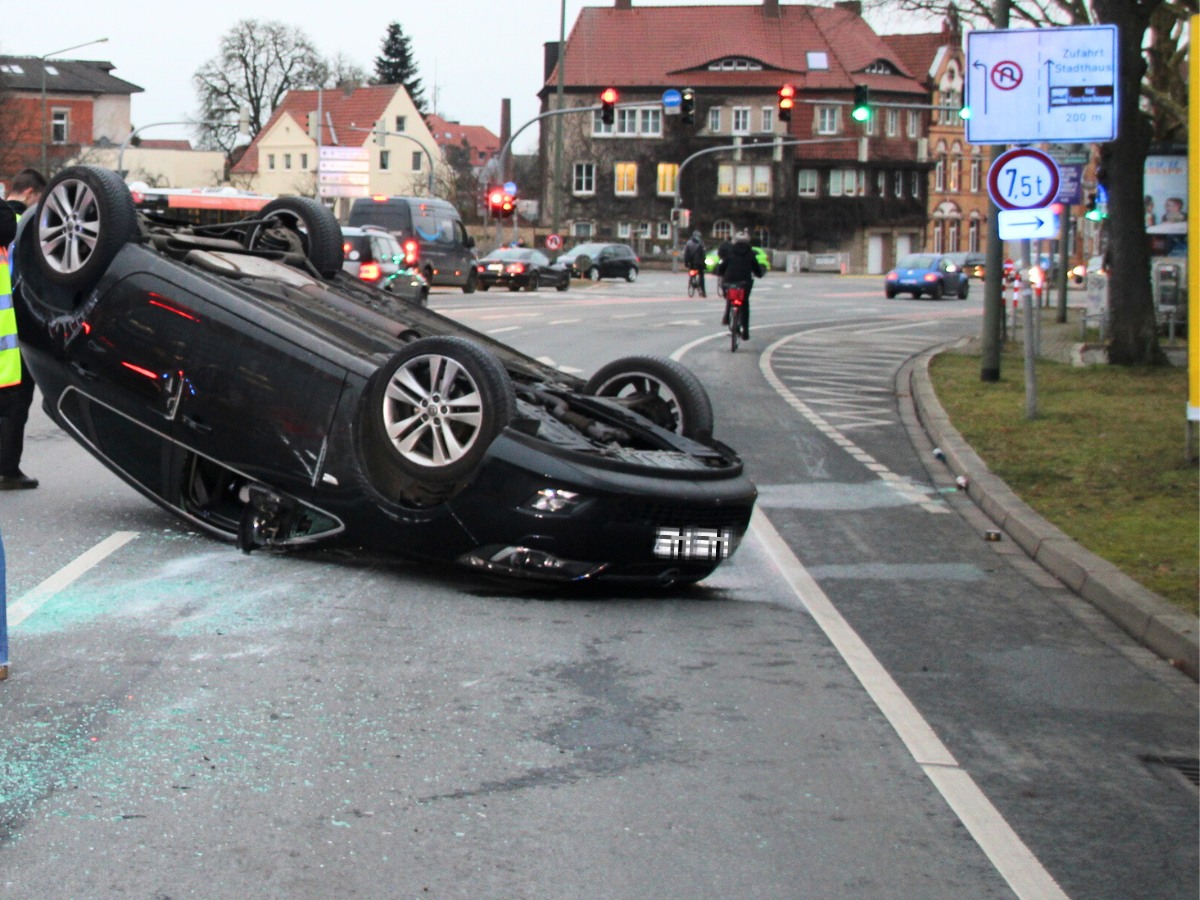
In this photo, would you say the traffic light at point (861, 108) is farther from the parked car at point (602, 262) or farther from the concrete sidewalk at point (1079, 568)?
the concrete sidewalk at point (1079, 568)

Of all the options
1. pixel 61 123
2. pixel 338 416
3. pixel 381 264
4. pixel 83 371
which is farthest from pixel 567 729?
pixel 61 123

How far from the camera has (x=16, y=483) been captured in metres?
10.0

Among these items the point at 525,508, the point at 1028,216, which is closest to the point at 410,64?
the point at 1028,216

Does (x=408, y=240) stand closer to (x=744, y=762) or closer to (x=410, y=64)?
(x=744, y=762)

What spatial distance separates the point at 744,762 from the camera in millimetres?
5172

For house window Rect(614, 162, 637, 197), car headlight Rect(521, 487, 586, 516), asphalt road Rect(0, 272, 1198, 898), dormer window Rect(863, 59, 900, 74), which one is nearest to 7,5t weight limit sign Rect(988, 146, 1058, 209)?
asphalt road Rect(0, 272, 1198, 898)

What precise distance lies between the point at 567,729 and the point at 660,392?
3.54 metres

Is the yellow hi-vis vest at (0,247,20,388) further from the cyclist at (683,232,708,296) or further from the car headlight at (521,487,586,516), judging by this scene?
the cyclist at (683,232,708,296)

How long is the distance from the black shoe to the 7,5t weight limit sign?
8893mm

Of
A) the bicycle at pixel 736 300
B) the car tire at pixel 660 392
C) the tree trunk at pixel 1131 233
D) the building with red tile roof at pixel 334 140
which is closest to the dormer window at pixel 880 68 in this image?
the building with red tile roof at pixel 334 140

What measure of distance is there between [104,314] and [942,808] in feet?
16.2

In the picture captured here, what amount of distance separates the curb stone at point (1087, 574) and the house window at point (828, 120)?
88176mm

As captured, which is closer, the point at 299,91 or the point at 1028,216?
the point at 1028,216

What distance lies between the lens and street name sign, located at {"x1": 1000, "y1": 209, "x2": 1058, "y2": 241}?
15125 mm
